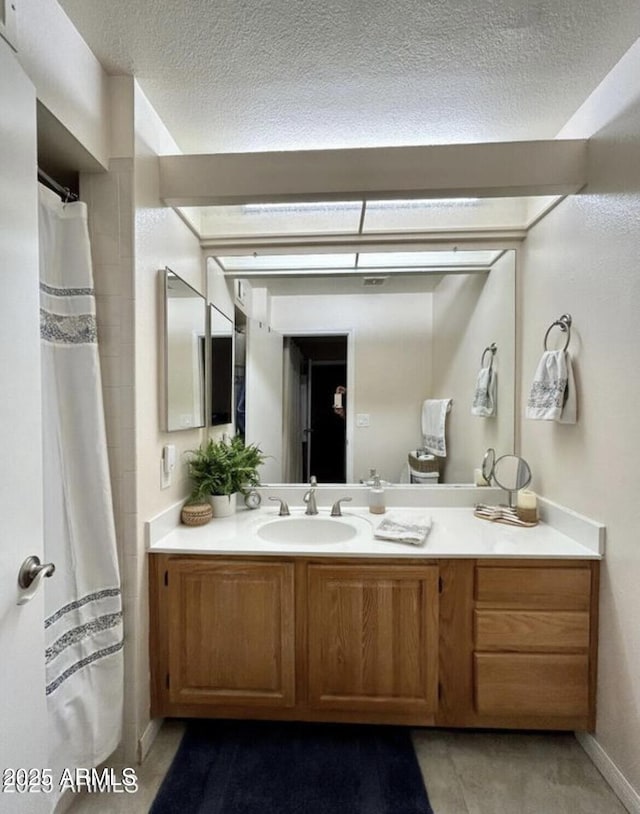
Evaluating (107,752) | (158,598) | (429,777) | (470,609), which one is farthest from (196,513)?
(429,777)

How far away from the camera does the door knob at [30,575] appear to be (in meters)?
0.89

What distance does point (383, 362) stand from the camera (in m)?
2.10

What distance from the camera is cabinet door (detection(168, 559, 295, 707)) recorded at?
1.51 m

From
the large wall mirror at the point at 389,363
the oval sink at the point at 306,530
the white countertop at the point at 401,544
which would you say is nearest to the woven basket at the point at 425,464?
the large wall mirror at the point at 389,363

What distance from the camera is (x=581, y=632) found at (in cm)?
144

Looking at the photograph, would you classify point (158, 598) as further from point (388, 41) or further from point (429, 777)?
point (388, 41)

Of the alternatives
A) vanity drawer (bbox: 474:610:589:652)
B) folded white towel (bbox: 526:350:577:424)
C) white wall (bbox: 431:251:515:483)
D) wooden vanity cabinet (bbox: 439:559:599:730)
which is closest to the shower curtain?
wooden vanity cabinet (bbox: 439:559:599:730)

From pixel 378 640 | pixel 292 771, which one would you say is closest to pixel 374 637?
pixel 378 640

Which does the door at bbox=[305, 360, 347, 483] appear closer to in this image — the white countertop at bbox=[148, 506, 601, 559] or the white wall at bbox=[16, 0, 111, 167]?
→ the white countertop at bbox=[148, 506, 601, 559]

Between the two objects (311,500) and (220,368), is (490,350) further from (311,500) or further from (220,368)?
(220,368)

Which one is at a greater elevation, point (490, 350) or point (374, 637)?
point (490, 350)

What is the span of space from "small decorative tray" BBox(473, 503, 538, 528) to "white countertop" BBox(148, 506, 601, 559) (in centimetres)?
3

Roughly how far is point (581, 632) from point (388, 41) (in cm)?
218

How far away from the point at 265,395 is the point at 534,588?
1554 millimetres
